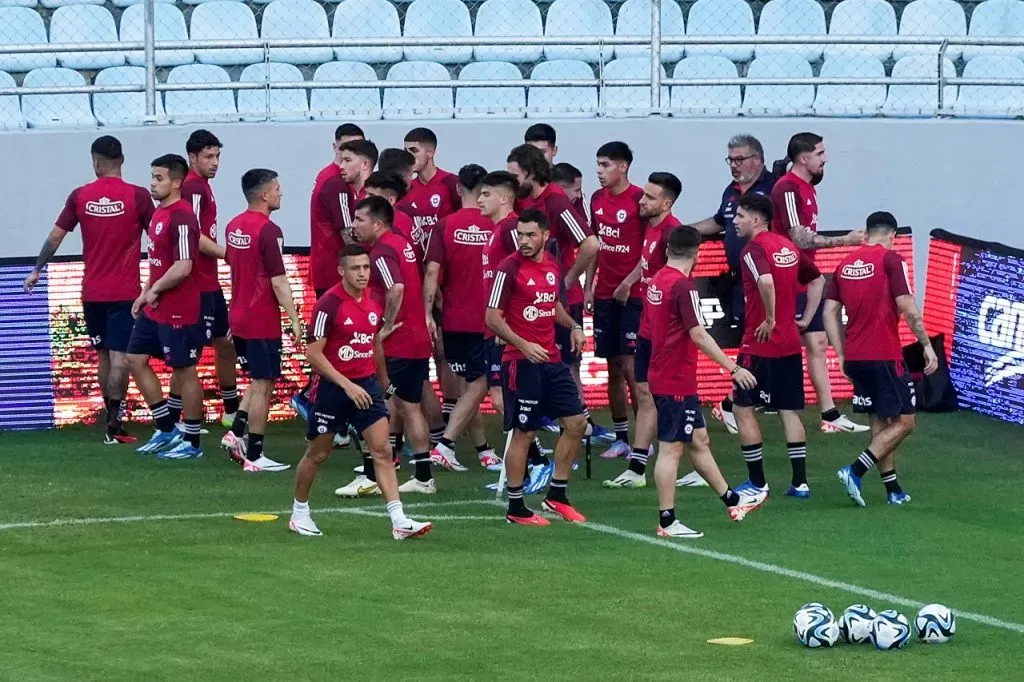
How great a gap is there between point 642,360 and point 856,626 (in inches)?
184

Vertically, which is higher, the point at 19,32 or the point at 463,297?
the point at 19,32

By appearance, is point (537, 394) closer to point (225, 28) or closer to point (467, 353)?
point (467, 353)

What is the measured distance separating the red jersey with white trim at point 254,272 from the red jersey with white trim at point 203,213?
26.6 inches

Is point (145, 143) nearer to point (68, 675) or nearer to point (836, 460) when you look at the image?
point (836, 460)

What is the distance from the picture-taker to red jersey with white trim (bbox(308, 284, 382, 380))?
411 inches

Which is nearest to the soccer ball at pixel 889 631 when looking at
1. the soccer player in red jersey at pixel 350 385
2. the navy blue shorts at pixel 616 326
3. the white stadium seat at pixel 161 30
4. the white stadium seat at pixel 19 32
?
the soccer player in red jersey at pixel 350 385

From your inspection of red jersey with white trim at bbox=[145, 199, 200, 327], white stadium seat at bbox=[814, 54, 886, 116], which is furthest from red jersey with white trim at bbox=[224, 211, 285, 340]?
white stadium seat at bbox=[814, 54, 886, 116]

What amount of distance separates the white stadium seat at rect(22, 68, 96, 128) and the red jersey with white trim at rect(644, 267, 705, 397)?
7046 mm

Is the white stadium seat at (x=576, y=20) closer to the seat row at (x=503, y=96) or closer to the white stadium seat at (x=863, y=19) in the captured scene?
the seat row at (x=503, y=96)

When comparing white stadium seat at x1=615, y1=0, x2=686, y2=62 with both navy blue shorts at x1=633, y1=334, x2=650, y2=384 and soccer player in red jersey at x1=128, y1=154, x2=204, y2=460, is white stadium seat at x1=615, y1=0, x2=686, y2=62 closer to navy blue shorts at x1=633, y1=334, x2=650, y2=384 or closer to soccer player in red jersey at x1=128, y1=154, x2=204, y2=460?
soccer player in red jersey at x1=128, y1=154, x2=204, y2=460

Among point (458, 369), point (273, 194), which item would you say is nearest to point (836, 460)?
point (458, 369)

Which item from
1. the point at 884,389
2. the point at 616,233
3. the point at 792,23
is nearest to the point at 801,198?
the point at 616,233

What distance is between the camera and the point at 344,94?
17.1 m

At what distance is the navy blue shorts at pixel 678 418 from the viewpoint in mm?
10617
